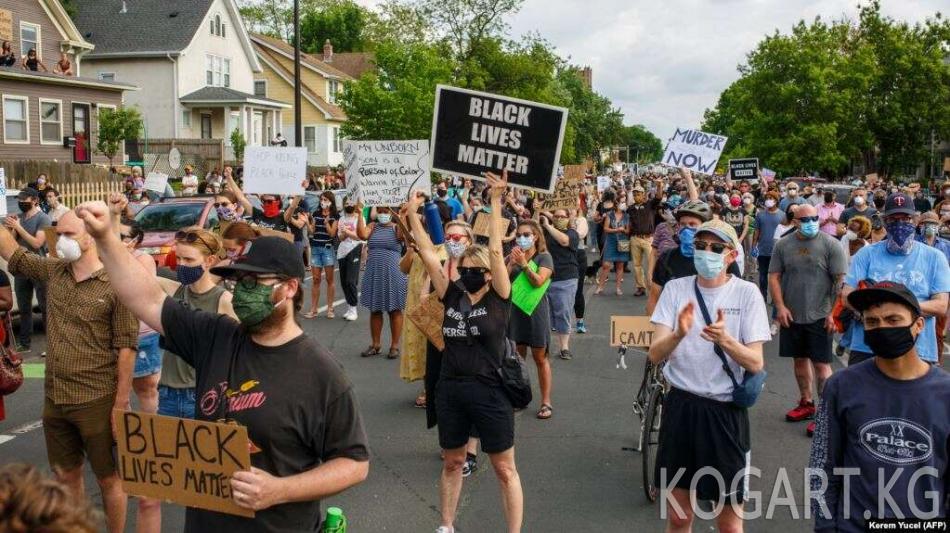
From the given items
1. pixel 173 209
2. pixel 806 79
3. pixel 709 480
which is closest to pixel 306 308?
pixel 173 209

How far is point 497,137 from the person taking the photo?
23.5 feet

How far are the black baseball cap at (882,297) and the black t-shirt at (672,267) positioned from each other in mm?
3285

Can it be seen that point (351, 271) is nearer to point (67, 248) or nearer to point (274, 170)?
point (274, 170)

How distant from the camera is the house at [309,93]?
5931 cm

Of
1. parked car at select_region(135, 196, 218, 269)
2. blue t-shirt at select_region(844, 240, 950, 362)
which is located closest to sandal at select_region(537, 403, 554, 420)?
blue t-shirt at select_region(844, 240, 950, 362)

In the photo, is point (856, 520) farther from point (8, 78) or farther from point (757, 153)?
point (757, 153)

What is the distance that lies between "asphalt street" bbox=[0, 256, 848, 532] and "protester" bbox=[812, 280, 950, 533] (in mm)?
2360

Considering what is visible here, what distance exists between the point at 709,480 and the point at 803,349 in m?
4.02

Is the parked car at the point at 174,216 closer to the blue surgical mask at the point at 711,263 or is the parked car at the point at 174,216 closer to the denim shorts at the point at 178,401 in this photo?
the denim shorts at the point at 178,401

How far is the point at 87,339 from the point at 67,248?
1.64ft

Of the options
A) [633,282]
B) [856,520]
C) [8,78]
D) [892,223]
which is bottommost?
[633,282]

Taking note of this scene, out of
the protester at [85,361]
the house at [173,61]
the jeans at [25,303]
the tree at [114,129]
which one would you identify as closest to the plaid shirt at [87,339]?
the protester at [85,361]

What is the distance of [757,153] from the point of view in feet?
175

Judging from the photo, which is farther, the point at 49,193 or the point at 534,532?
the point at 49,193
